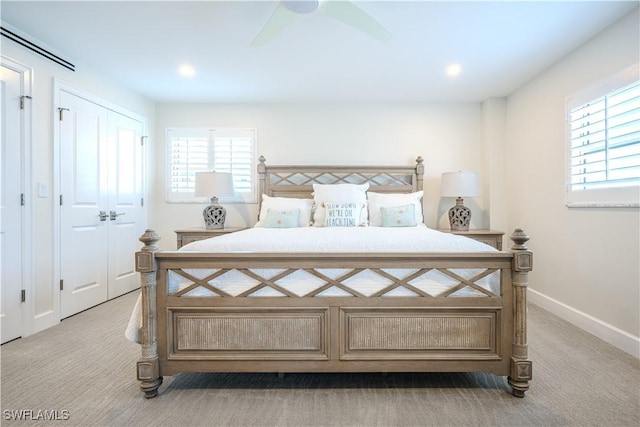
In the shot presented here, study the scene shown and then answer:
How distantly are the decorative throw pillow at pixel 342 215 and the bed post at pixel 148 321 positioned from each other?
6.17 feet

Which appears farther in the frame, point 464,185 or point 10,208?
point 464,185

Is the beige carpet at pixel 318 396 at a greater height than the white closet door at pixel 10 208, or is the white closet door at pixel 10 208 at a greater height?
the white closet door at pixel 10 208

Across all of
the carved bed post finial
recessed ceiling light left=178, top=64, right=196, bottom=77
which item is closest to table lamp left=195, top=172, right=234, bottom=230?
recessed ceiling light left=178, top=64, right=196, bottom=77

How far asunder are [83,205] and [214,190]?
4.26ft

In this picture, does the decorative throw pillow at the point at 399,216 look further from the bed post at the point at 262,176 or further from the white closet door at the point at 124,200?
the white closet door at the point at 124,200

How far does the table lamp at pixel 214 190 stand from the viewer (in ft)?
12.8

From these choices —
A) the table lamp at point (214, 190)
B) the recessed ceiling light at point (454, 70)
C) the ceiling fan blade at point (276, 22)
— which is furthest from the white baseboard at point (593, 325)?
the table lamp at point (214, 190)

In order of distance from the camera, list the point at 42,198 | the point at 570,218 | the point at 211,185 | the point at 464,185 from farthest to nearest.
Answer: the point at 211,185 → the point at 464,185 → the point at 570,218 → the point at 42,198

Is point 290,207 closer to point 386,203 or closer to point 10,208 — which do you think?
point 386,203

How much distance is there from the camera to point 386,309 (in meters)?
1.75

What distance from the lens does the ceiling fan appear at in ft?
6.37

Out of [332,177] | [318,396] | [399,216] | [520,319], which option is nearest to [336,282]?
[318,396]

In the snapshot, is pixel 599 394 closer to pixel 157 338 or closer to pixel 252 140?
pixel 157 338

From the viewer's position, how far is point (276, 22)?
2154 mm
